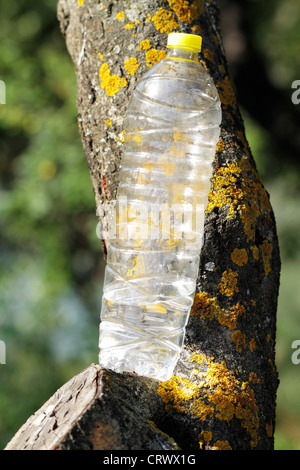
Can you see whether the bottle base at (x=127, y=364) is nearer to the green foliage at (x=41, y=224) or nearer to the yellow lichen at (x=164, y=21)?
the yellow lichen at (x=164, y=21)

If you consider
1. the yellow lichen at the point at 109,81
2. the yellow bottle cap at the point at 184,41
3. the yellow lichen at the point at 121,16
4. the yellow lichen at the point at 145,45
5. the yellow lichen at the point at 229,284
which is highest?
the yellow lichen at the point at 121,16

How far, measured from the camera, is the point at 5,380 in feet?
18.6

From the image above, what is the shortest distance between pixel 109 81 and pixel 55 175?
2.86 m

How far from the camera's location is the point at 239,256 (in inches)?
58.2

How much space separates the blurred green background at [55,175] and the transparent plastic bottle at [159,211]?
247 cm

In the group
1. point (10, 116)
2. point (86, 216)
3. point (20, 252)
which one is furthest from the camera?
point (20, 252)

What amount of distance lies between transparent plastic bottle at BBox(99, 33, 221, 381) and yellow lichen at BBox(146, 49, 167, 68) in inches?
1.2

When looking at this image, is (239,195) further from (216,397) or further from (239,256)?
(216,397)

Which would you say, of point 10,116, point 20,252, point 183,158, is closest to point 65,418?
point 183,158

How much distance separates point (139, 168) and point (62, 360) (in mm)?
4311

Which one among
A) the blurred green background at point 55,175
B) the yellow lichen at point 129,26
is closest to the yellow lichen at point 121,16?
the yellow lichen at point 129,26

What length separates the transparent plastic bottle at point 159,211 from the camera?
156 centimetres

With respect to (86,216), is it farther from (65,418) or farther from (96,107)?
(65,418)

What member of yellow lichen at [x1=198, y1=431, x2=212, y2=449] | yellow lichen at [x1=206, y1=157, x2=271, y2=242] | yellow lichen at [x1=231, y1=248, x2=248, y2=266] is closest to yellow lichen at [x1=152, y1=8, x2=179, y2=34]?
yellow lichen at [x1=206, y1=157, x2=271, y2=242]
